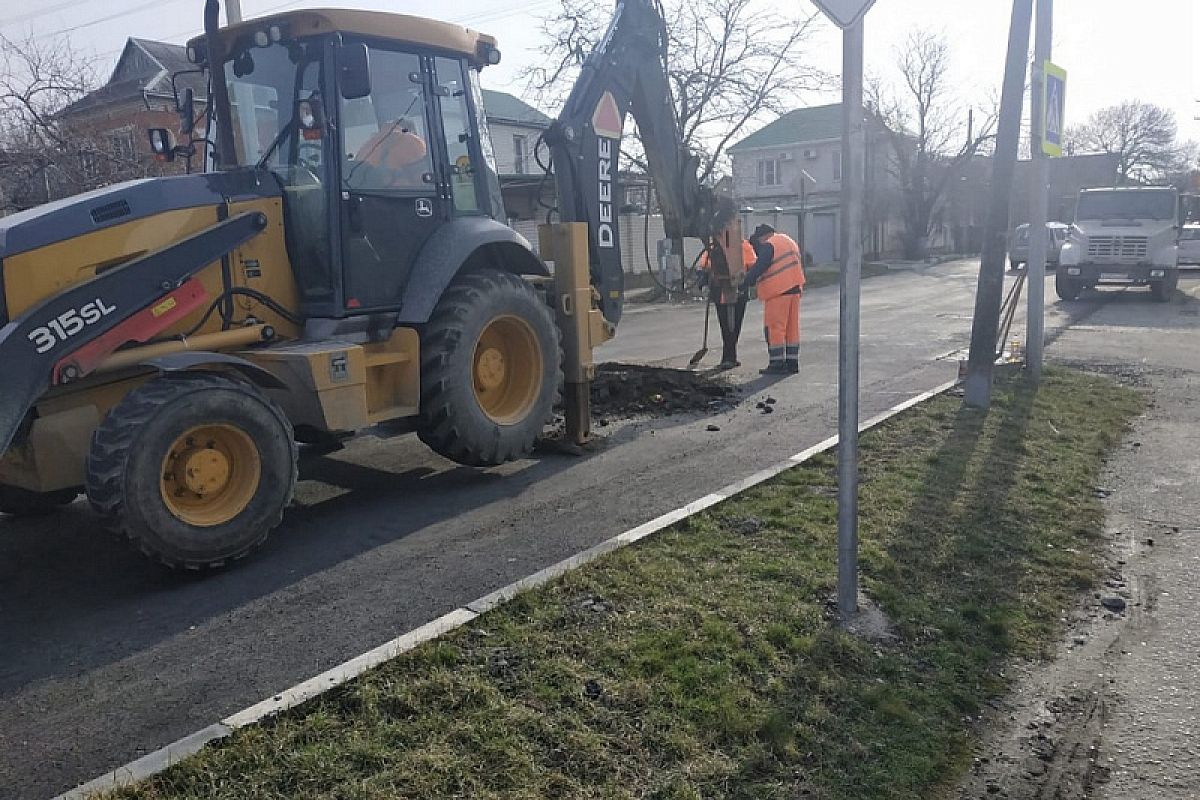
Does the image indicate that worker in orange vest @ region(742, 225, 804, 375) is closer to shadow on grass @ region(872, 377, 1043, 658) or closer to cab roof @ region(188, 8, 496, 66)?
shadow on grass @ region(872, 377, 1043, 658)

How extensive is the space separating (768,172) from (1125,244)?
40.1 m

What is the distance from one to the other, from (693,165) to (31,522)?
634 cm

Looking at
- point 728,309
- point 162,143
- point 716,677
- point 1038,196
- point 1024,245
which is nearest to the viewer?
point 716,677

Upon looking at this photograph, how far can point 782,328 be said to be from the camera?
36.2 ft

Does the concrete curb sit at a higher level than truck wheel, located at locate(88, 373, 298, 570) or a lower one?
lower

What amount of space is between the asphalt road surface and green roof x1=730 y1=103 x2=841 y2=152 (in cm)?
5081

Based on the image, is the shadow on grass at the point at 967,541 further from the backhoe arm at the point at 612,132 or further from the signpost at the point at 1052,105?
the signpost at the point at 1052,105

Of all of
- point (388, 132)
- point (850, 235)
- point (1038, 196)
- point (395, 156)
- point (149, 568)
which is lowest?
point (149, 568)

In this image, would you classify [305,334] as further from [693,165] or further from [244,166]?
[693,165]

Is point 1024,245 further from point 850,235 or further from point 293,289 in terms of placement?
point 850,235

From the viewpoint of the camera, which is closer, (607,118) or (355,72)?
(355,72)

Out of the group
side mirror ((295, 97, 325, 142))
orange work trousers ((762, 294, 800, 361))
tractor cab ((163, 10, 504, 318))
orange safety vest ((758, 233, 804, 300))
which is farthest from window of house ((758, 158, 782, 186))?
side mirror ((295, 97, 325, 142))

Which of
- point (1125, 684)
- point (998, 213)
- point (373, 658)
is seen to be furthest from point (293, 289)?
point (998, 213)

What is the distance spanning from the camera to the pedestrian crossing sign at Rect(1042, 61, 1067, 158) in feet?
30.4
